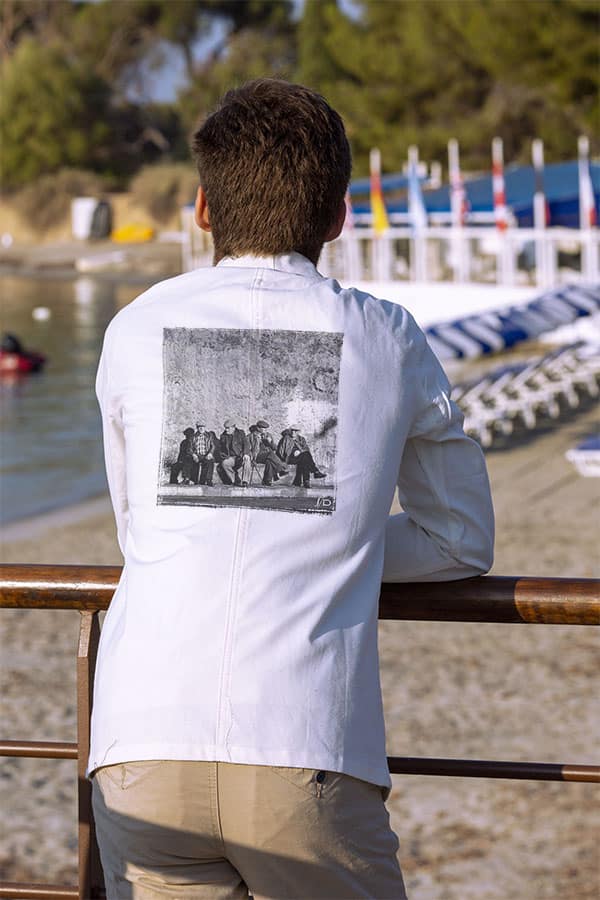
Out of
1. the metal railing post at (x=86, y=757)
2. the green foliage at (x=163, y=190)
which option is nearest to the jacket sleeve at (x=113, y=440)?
the metal railing post at (x=86, y=757)

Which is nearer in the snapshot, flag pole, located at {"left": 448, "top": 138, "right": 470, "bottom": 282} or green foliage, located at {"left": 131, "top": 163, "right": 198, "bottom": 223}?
flag pole, located at {"left": 448, "top": 138, "right": 470, "bottom": 282}

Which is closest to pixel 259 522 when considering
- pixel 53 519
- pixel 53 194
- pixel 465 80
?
pixel 53 519

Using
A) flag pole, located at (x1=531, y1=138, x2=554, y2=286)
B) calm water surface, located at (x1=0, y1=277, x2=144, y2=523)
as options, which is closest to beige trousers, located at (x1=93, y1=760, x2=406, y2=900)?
calm water surface, located at (x1=0, y1=277, x2=144, y2=523)

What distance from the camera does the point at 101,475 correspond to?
74.4 feet

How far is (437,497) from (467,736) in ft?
22.5

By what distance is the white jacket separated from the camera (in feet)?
5.30

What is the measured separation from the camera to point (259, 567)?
162 cm

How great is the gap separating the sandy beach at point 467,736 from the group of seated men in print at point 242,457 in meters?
4.90

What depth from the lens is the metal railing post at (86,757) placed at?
2.10m

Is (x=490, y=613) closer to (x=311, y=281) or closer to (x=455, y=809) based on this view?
(x=311, y=281)

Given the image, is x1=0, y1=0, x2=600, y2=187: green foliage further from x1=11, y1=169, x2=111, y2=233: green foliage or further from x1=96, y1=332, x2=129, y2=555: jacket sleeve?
x1=96, y1=332, x2=129, y2=555: jacket sleeve

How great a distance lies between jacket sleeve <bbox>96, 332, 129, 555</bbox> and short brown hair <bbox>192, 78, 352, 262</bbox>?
0.22m

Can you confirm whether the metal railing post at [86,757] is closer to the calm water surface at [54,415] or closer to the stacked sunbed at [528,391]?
the stacked sunbed at [528,391]

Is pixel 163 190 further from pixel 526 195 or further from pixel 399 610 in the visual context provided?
pixel 399 610
